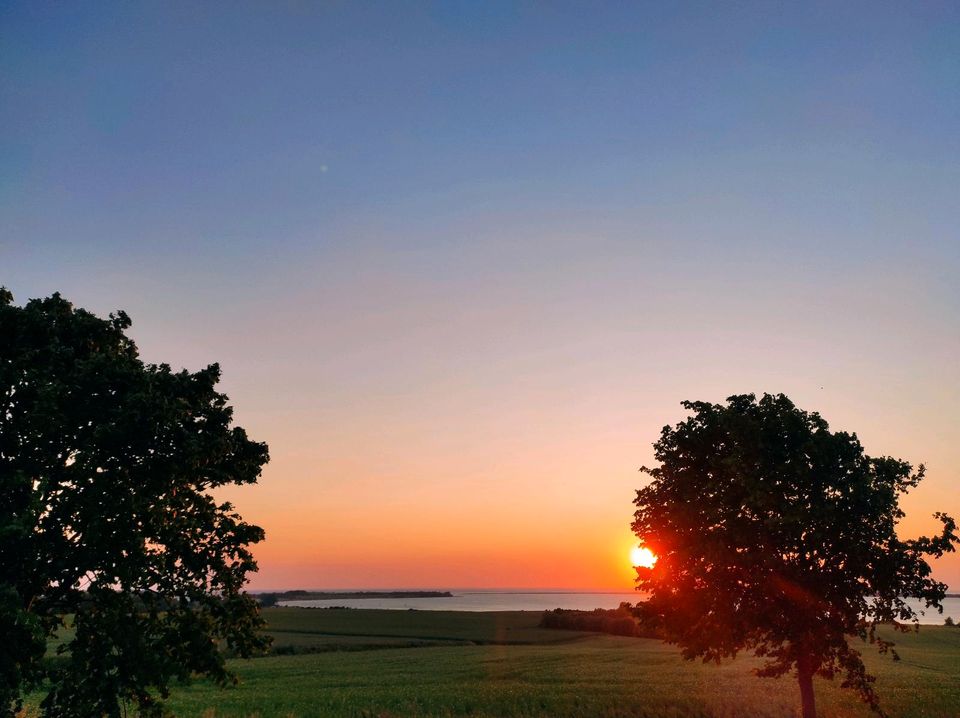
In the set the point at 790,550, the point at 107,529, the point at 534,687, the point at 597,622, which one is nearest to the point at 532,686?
the point at 534,687

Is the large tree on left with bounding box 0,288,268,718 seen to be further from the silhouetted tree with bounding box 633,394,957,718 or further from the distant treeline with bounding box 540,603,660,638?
the distant treeline with bounding box 540,603,660,638

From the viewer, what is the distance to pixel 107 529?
63.4 feet

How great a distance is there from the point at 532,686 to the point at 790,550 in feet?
72.8

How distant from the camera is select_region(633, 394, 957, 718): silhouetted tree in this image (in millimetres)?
24297

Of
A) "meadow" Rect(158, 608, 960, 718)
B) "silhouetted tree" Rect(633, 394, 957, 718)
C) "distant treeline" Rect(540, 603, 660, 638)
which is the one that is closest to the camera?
"silhouetted tree" Rect(633, 394, 957, 718)

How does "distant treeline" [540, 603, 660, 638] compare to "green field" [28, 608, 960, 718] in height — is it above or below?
below

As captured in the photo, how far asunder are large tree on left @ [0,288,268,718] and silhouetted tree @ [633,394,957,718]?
15256 millimetres

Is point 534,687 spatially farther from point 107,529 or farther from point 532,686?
point 107,529

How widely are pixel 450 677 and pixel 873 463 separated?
32.2m

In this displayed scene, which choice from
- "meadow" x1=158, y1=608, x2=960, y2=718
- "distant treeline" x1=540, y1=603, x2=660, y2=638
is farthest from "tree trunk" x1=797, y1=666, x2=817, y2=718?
"distant treeline" x1=540, y1=603, x2=660, y2=638

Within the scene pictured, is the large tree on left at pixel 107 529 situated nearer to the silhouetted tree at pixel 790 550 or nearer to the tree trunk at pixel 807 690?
the silhouetted tree at pixel 790 550

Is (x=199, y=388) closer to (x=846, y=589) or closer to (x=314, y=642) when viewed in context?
(x=846, y=589)

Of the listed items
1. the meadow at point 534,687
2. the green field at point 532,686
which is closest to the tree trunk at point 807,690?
the meadow at point 534,687

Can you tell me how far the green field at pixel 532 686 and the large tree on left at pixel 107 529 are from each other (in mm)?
13726
